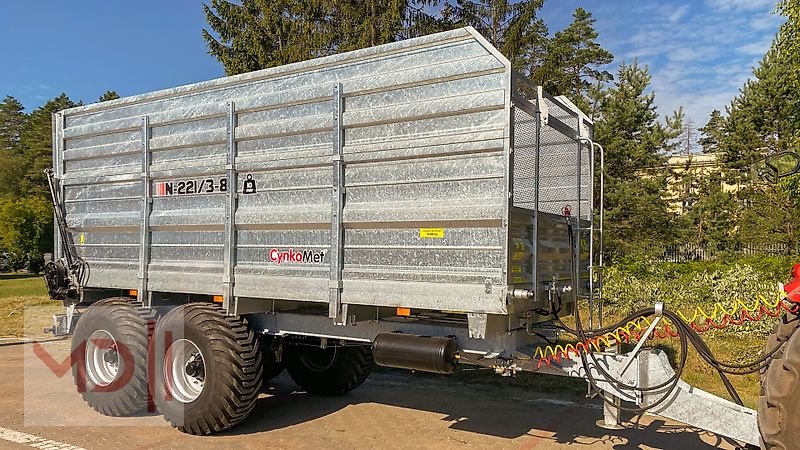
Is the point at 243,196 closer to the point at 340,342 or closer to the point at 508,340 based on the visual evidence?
the point at 340,342

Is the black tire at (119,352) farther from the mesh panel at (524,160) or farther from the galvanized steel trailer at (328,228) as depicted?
the mesh panel at (524,160)

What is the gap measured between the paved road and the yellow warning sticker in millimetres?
2050

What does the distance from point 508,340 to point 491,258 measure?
0.72 meters

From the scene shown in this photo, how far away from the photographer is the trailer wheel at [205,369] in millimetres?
5520

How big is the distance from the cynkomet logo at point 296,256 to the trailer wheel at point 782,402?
3.13 m

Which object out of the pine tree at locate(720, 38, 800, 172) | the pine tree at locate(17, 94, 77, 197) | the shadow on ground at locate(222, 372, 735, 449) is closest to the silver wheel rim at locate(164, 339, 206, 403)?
the shadow on ground at locate(222, 372, 735, 449)

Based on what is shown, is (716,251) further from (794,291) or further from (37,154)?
(37,154)

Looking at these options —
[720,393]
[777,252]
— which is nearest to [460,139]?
[720,393]

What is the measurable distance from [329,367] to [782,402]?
4.79m

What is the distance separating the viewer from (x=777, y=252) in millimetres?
18672

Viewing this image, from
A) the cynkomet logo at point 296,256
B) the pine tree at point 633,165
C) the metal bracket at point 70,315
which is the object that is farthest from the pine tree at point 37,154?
the cynkomet logo at point 296,256

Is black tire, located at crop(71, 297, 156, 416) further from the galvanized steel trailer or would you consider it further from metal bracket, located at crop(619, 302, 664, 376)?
metal bracket, located at crop(619, 302, 664, 376)

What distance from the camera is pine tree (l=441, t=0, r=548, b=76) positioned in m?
18.6

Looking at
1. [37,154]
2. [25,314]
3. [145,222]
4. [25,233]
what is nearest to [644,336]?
[145,222]
